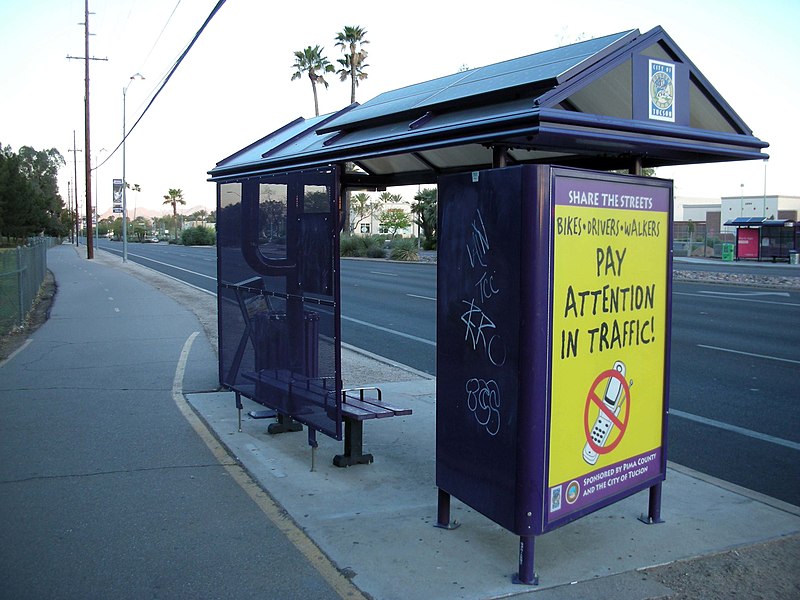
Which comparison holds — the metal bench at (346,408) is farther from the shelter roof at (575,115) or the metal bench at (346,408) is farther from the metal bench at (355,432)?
the shelter roof at (575,115)

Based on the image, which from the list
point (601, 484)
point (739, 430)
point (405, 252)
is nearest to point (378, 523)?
point (601, 484)

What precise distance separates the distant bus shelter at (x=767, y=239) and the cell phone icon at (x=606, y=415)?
39915 mm

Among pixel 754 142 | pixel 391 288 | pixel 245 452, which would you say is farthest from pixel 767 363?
pixel 391 288

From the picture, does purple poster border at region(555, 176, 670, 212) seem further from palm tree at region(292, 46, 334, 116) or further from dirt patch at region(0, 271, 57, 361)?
palm tree at region(292, 46, 334, 116)

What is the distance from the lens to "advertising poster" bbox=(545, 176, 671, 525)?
438 cm

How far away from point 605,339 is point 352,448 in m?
2.49

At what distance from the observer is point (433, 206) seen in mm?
49938

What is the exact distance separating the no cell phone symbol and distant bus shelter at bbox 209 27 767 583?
0.4 inches

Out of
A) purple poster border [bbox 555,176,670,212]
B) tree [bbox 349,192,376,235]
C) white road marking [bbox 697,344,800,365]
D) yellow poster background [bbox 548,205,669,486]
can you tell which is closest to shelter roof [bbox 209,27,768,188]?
purple poster border [bbox 555,176,670,212]

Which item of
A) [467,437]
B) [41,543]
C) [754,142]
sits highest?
[754,142]

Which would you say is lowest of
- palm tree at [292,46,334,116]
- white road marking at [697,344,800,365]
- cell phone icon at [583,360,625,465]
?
white road marking at [697,344,800,365]

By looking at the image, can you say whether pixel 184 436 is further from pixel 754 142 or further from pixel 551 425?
pixel 754 142

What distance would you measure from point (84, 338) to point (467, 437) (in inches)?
415

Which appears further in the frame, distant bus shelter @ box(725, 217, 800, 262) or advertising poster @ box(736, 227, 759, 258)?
advertising poster @ box(736, 227, 759, 258)
